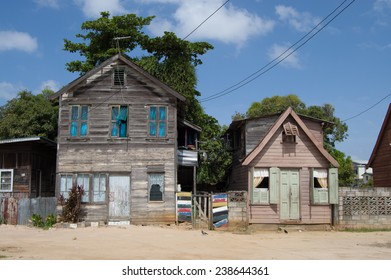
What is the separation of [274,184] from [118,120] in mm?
8781

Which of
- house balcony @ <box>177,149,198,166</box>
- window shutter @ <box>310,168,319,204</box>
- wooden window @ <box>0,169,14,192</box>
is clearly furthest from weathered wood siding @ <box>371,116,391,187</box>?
wooden window @ <box>0,169,14,192</box>

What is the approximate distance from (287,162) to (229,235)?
5453mm

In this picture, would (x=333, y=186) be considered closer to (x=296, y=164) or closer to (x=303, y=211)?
(x=303, y=211)

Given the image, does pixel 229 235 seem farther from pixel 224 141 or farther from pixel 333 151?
pixel 333 151

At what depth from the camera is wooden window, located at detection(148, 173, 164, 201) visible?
77.0 feet

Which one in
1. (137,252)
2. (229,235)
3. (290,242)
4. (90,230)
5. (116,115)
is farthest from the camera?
(116,115)

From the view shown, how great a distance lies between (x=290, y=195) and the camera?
2245 centimetres

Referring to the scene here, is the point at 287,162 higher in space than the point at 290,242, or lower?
higher

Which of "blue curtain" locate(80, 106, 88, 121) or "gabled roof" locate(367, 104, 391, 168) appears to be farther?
"gabled roof" locate(367, 104, 391, 168)

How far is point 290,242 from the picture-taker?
17.5 metres

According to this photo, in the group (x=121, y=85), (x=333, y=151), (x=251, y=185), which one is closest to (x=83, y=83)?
(x=121, y=85)

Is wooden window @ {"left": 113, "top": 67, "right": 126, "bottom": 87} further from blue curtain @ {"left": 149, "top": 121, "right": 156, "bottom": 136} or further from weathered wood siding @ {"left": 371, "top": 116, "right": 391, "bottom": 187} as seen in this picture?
weathered wood siding @ {"left": 371, "top": 116, "right": 391, "bottom": 187}

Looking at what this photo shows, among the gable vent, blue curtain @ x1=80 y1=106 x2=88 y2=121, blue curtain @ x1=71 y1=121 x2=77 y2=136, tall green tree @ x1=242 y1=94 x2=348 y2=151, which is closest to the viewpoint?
the gable vent

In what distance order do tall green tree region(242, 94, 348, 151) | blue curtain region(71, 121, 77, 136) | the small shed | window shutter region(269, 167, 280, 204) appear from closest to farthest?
window shutter region(269, 167, 280, 204) < blue curtain region(71, 121, 77, 136) < the small shed < tall green tree region(242, 94, 348, 151)
